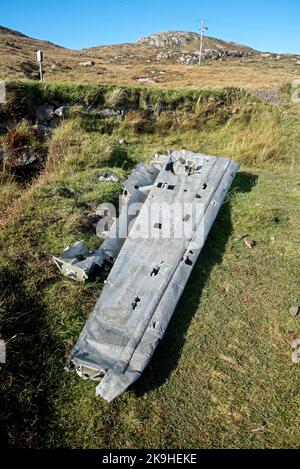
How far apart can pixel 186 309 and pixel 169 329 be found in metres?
0.33

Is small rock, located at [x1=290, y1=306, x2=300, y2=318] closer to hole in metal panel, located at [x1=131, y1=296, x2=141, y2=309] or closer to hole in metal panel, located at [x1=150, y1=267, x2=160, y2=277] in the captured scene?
hole in metal panel, located at [x1=150, y1=267, x2=160, y2=277]

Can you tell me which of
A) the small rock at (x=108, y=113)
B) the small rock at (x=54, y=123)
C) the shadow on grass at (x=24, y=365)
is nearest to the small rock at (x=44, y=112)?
the small rock at (x=54, y=123)

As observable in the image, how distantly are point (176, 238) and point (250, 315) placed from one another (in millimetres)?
1193

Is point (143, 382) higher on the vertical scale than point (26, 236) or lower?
lower

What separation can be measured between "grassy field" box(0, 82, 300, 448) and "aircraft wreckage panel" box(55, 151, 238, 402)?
0.19 m

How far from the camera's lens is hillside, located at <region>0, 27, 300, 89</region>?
15.7 m

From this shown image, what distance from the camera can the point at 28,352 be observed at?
3.08m

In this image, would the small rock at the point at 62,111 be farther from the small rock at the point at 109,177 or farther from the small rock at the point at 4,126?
the small rock at the point at 109,177

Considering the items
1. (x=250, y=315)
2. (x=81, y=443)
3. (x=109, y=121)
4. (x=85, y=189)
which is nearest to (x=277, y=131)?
(x=109, y=121)

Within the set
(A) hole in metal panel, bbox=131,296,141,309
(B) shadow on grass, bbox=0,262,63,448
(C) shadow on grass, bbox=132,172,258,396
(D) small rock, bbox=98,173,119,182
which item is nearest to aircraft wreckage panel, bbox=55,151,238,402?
(A) hole in metal panel, bbox=131,296,141,309

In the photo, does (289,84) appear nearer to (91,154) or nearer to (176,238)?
(91,154)

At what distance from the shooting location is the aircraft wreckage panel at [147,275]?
2965mm

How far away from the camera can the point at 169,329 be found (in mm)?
3463
